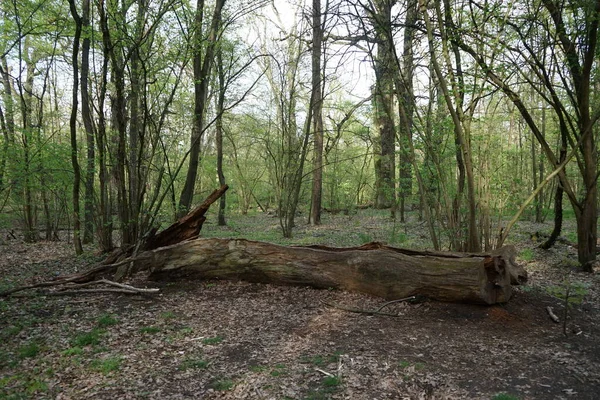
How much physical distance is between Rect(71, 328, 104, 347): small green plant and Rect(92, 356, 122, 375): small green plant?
48 cm

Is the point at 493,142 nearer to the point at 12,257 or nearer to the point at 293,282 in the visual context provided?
the point at 293,282

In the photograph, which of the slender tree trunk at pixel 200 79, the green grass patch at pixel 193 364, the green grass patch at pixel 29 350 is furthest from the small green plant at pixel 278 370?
the slender tree trunk at pixel 200 79

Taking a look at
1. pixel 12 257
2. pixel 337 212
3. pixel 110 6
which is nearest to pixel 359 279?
pixel 110 6

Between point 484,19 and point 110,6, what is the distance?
596 cm

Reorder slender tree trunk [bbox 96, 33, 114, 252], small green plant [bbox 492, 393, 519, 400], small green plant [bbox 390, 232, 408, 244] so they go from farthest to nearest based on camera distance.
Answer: small green plant [bbox 390, 232, 408, 244] → slender tree trunk [bbox 96, 33, 114, 252] → small green plant [bbox 492, 393, 519, 400]

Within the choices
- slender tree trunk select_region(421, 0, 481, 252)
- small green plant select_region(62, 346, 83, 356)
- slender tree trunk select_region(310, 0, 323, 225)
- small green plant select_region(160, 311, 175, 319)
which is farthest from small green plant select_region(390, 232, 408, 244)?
small green plant select_region(62, 346, 83, 356)

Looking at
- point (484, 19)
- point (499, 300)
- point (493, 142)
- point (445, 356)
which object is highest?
point (484, 19)

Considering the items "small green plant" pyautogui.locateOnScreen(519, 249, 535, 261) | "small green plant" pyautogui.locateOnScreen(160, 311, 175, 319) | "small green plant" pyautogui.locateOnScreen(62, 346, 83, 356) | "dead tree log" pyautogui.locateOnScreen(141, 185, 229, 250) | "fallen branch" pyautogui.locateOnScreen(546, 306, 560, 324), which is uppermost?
"dead tree log" pyautogui.locateOnScreen(141, 185, 229, 250)

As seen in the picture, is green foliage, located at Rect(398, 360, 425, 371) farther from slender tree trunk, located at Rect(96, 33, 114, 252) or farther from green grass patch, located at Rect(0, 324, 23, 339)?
slender tree trunk, located at Rect(96, 33, 114, 252)

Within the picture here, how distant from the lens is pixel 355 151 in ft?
68.6

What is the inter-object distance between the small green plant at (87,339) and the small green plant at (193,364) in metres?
1.09

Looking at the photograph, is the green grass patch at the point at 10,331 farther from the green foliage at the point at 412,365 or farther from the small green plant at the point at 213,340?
the green foliage at the point at 412,365

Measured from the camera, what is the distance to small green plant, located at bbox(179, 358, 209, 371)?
11.6 feet

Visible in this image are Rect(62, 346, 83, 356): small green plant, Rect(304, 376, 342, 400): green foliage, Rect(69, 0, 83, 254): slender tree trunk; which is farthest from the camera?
Rect(69, 0, 83, 254): slender tree trunk
